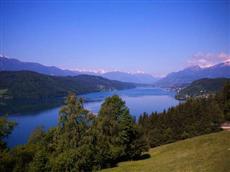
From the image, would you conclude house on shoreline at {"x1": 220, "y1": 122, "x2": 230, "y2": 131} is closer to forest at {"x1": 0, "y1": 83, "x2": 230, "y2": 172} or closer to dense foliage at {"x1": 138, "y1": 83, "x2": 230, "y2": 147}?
dense foliage at {"x1": 138, "y1": 83, "x2": 230, "y2": 147}

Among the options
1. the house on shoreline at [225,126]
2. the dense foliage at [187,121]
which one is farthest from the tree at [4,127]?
the house on shoreline at [225,126]

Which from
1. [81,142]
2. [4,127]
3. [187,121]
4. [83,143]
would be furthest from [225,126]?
[4,127]

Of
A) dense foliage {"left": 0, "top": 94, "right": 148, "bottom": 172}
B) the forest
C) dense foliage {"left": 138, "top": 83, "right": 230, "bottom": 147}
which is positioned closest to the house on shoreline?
dense foliage {"left": 138, "top": 83, "right": 230, "bottom": 147}

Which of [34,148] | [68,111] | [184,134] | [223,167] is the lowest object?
[184,134]

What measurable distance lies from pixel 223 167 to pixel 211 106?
72.1m

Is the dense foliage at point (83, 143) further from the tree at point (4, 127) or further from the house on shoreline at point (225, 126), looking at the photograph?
the house on shoreline at point (225, 126)

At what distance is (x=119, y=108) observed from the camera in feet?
142

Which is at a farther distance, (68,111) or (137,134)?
(137,134)

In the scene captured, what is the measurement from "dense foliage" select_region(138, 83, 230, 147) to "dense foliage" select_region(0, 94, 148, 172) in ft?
118

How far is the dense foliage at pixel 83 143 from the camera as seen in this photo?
2905 cm

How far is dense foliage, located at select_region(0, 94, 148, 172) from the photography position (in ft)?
95.3

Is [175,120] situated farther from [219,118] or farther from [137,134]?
[137,134]

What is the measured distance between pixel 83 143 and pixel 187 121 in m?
64.8

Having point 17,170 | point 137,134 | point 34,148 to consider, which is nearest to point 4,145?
point 34,148
